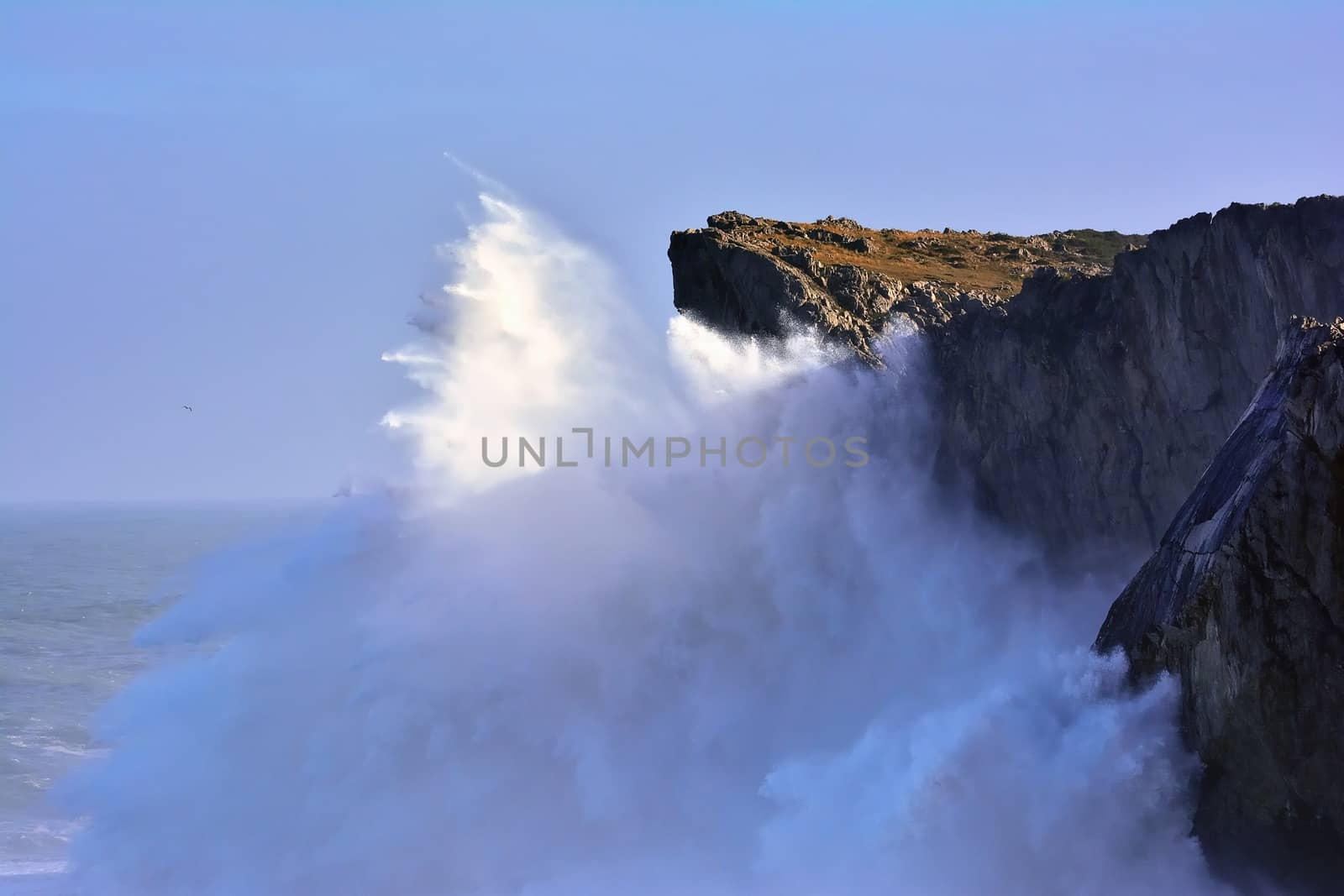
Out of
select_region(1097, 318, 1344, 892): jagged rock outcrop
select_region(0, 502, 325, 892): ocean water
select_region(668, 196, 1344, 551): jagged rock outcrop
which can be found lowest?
select_region(0, 502, 325, 892): ocean water

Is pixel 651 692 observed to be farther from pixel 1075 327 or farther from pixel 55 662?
pixel 55 662

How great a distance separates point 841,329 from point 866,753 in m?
9.87

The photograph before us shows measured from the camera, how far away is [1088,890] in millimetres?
18547

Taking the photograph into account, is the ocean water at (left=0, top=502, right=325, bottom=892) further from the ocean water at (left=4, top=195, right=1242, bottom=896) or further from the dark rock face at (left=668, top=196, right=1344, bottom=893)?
the dark rock face at (left=668, top=196, right=1344, bottom=893)

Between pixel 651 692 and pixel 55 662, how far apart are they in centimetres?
2850

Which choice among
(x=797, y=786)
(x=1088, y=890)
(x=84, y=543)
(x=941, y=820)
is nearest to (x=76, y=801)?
(x=797, y=786)

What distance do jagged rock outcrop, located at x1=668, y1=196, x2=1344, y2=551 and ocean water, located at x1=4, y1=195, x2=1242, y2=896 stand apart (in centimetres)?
84

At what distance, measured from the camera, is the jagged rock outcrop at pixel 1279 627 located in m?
16.7

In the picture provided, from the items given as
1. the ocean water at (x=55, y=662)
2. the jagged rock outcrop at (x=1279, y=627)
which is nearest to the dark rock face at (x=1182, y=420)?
the jagged rock outcrop at (x=1279, y=627)

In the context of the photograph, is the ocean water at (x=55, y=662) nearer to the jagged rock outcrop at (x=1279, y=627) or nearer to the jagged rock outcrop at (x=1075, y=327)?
the jagged rock outcrop at (x=1075, y=327)

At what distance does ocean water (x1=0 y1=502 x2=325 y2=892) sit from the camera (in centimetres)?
2766

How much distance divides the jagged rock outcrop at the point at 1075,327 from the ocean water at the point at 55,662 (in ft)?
40.0

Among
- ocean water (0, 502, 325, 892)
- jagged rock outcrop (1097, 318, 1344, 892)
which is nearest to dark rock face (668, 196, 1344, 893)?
jagged rock outcrop (1097, 318, 1344, 892)

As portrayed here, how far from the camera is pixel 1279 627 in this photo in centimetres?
1680
